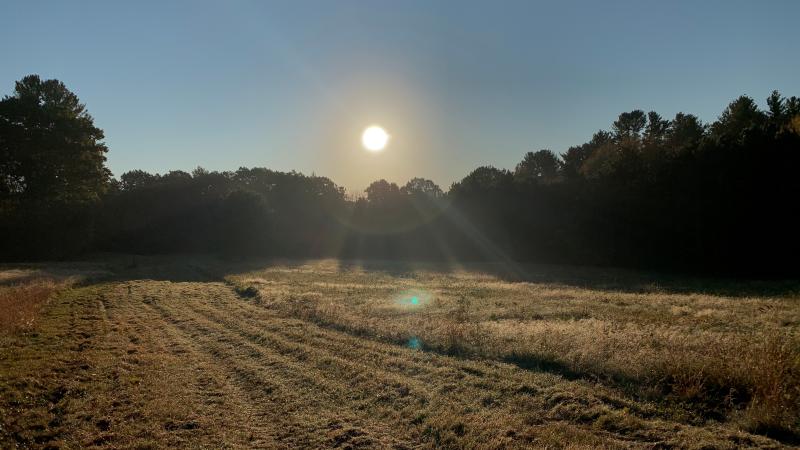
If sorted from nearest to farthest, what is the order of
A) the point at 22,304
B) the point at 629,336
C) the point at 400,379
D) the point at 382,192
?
the point at 400,379, the point at 629,336, the point at 22,304, the point at 382,192

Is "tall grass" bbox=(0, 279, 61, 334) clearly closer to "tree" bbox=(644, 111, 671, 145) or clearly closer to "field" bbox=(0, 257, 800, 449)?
"field" bbox=(0, 257, 800, 449)

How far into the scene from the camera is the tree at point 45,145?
5309cm

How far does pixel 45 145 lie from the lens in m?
54.5

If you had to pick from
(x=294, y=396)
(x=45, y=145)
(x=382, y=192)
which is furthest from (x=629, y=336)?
(x=382, y=192)

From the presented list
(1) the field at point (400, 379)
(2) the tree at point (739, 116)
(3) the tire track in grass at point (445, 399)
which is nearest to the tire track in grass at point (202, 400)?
(1) the field at point (400, 379)

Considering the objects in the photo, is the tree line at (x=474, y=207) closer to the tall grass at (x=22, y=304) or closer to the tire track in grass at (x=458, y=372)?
the tall grass at (x=22, y=304)

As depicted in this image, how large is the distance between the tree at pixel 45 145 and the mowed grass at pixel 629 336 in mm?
47801

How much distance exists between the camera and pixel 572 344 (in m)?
11.9

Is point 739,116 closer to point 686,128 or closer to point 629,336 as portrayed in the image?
point 686,128

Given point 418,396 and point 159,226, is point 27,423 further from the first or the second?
point 159,226

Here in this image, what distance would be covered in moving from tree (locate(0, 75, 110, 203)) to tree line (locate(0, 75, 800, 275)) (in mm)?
151

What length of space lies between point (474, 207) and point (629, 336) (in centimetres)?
5819

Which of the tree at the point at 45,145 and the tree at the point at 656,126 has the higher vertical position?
the tree at the point at 656,126

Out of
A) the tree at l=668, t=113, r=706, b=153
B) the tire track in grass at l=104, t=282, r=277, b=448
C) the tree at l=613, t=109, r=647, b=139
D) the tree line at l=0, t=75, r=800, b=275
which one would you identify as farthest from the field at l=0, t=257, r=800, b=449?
the tree at l=613, t=109, r=647, b=139
